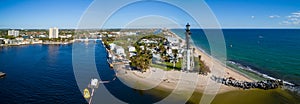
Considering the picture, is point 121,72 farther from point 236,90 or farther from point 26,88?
point 236,90

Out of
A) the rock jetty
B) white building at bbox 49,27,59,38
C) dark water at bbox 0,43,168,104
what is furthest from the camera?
white building at bbox 49,27,59,38

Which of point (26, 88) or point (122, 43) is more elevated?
point (122, 43)

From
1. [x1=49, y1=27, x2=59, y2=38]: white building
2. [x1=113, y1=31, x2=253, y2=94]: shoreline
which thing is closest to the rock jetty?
[x1=113, y1=31, x2=253, y2=94]: shoreline

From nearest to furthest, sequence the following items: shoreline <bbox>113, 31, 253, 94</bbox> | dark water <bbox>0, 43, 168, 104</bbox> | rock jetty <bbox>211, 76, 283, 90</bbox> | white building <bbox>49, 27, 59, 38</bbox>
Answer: dark water <bbox>0, 43, 168, 104</bbox> → shoreline <bbox>113, 31, 253, 94</bbox> → rock jetty <bbox>211, 76, 283, 90</bbox> → white building <bbox>49, 27, 59, 38</bbox>

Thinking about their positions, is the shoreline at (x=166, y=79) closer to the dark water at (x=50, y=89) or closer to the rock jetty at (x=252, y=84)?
the rock jetty at (x=252, y=84)

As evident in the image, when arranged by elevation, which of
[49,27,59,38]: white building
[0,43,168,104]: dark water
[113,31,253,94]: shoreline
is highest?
[49,27,59,38]: white building

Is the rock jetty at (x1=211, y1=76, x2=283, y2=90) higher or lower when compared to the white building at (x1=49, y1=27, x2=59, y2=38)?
lower

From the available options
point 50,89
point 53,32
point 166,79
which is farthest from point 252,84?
point 53,32

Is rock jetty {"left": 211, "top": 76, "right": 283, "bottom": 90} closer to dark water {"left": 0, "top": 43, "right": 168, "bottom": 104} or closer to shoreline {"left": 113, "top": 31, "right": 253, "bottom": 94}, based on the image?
shoreline {"left": 113, "top": 31, "right": 253, "bottom": 94}

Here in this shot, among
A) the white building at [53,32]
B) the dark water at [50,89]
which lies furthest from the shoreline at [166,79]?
the white building at [53,32]

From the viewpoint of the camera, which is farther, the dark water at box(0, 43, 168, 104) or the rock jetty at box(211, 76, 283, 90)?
the rock jetty at box(211, 76, 283, 90)

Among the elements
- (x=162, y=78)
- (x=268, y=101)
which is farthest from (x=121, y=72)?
(x=268, y=101)
